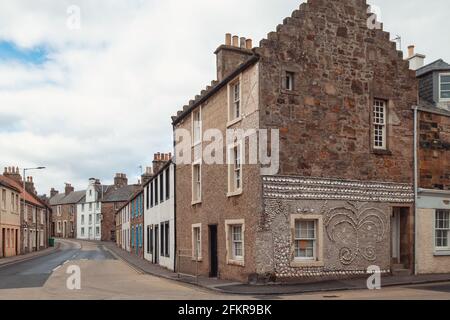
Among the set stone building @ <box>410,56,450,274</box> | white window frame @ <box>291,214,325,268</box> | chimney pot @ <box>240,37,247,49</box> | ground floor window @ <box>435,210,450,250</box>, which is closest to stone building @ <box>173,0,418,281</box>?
white window frame @ <box>291,214,325,268</box>

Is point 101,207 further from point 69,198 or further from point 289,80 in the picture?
point 289,80

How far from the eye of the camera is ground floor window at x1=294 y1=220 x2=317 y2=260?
1880cm

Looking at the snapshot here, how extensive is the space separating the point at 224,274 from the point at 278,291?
5.07 metres

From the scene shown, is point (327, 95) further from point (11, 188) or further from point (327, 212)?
point (11, 188)

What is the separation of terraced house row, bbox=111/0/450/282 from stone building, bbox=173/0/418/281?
42 millimetres

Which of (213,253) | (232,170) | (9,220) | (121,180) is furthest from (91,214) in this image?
(232,170)

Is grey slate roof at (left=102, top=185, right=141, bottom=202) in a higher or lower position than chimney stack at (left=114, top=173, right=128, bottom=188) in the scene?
lower

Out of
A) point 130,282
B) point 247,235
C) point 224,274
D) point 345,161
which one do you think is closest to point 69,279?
point 130,282

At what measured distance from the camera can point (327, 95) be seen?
1973 centimetres

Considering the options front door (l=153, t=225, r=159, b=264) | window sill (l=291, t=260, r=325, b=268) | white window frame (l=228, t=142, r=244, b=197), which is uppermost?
white window frame (l=228, t=142, r=244, b=197)

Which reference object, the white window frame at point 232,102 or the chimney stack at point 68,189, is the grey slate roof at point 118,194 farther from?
the white window frame at point 232,102

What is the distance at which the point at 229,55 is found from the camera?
78.9 feet

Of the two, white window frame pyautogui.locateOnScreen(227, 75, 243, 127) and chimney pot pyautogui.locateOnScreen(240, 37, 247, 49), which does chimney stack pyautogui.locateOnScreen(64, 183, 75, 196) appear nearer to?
chimney pot pyautogui.locateOnScreen(240, 37, 247, 49)

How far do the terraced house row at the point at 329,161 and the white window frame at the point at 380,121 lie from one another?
0.04m
